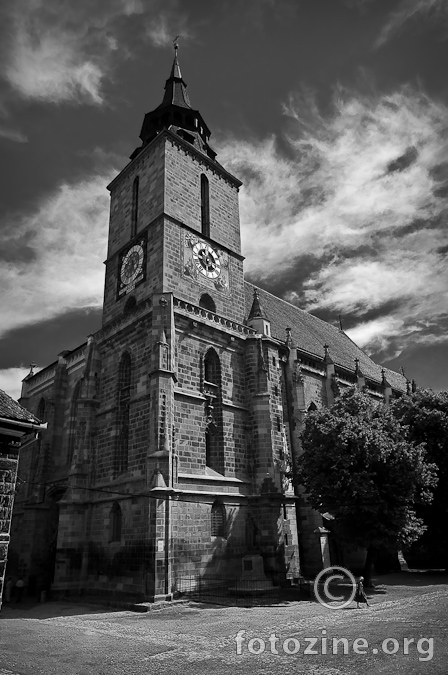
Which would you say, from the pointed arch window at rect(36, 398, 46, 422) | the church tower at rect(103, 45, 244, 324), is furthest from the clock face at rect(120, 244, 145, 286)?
the pointed arch window at rect(36, 398, 46, 422)

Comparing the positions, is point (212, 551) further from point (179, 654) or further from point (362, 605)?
point (179, 654)

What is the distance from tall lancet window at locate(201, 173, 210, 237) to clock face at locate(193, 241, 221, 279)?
107 centimetres

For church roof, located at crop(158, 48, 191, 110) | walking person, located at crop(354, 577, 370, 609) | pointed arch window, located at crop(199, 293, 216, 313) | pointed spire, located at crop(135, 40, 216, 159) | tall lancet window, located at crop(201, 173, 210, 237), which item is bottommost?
walking person, located at crop(354, 577, 370, 609)

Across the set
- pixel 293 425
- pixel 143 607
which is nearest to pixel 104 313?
pixel 293 425

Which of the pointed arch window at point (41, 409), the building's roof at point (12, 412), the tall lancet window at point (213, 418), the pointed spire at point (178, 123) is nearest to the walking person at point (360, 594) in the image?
the tall lancet window at point (213, 418)

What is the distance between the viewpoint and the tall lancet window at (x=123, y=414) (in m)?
22.7

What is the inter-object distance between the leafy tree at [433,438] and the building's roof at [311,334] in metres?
7.14

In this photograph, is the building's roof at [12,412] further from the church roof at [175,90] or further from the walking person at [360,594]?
the church roof at [175,90]

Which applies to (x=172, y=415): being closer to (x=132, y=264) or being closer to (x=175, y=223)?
(x=132, y=264)

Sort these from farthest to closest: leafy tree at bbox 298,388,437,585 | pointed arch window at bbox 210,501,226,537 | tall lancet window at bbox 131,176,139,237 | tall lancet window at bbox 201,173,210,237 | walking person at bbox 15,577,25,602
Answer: tall lancet window at bbox 201,173,210,237 < tall lancet window at bbox 131,176,139,237 < walking person at bbox 15,577,25,602 < pointed arch window at bbox 210,501,226,537 < leafy tree at bbox 298,388,437,585

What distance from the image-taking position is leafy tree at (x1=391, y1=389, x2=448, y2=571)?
81.4ft

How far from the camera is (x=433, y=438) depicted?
25859 mm

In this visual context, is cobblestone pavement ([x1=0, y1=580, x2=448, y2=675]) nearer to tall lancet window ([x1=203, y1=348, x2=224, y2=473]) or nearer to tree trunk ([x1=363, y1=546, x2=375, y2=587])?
tree trunk ([x1=363, y1=546, x2=375, y2=587])

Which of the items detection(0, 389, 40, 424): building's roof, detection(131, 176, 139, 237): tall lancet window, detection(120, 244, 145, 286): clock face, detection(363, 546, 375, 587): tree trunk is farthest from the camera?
detection(131, 176, 139, 237): tall lancet window
